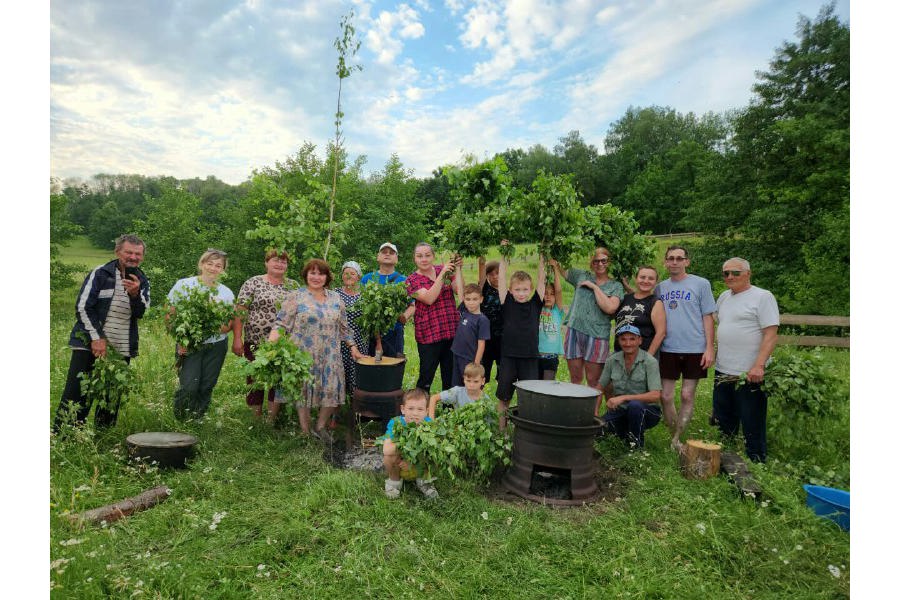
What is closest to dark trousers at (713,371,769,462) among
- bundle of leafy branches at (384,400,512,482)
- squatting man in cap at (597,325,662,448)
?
squatting man in cap at (597,325,662,448)

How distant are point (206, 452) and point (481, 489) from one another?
297cm

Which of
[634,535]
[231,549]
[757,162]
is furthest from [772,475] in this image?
[757,162]

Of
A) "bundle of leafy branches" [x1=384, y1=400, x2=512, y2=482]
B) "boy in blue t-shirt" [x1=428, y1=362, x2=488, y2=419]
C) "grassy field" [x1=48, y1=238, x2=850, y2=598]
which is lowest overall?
"grassy field" [x1=48, y1=238, x2=850, y2=598]

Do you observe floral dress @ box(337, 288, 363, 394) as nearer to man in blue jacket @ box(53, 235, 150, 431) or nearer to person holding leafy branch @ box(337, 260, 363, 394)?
person holding leafy branch @ box(337, 260, 363, 394)

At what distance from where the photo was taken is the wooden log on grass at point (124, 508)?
13.1 feet

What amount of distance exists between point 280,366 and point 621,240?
4139mm

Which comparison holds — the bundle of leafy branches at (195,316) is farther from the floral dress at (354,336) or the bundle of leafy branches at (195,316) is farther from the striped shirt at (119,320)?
the floral dress at (354,336)

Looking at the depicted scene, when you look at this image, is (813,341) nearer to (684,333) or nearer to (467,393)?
(684,333)

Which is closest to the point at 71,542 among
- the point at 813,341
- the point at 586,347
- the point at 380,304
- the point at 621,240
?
the point at 380,304

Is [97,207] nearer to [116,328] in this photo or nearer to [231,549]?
[116,328]

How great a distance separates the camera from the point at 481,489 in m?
4.70

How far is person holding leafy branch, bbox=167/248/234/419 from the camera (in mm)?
5875

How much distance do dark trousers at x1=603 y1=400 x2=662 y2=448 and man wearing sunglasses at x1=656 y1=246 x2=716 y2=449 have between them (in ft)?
1.22

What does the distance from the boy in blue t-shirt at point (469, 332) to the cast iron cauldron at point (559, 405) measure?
43.4 inches
